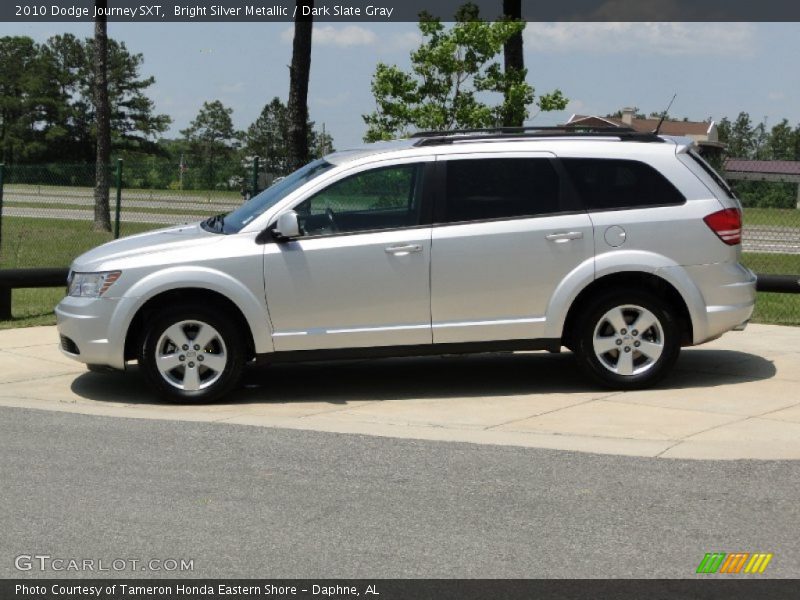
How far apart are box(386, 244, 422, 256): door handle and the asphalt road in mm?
1692

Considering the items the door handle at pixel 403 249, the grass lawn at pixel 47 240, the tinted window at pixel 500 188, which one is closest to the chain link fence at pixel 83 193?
the grass lawn at pixel 47 240

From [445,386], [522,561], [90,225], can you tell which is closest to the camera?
[522,561]

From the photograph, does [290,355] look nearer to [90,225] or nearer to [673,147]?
[673,147]

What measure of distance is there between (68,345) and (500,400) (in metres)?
3.29

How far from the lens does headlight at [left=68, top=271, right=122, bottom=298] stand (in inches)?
349

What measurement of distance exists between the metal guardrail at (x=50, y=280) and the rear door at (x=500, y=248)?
4.66 metres

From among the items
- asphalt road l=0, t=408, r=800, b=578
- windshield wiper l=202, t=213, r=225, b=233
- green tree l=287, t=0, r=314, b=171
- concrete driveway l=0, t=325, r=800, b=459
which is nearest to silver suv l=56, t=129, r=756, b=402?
windshield wiper l=202, t=213, r=225, b=233

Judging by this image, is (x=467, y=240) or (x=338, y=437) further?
(x=467, y=240)

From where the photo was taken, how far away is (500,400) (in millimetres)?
9047

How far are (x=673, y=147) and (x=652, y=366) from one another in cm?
170
